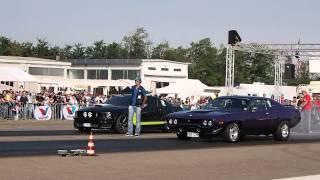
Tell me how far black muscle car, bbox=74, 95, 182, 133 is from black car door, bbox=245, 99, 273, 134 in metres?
3.64

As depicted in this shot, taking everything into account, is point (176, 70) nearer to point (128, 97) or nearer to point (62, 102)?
point (62, 102)

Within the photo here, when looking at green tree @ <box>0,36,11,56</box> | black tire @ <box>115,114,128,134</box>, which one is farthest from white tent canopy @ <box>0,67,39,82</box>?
green tree @ <box>0,36,11,56</box>

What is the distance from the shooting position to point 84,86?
3044 inches

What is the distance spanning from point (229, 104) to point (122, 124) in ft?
13.3

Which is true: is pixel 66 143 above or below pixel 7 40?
below

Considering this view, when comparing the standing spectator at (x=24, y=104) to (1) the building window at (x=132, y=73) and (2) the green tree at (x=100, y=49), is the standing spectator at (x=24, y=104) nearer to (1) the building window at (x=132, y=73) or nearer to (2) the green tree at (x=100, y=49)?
(1) the building window at (x=132, y=73)

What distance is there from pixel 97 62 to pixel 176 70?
13063mm

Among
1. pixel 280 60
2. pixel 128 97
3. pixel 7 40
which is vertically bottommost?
pixel 128 97

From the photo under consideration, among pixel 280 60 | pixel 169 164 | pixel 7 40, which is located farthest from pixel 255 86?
pixel 7 40

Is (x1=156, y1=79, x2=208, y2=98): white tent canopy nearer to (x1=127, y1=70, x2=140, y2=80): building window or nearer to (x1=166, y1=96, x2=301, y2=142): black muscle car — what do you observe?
(x1=166, y1=96, x2=301, y2=142): black muscle car

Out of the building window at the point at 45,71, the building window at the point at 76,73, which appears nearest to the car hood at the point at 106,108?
the building window at the point at 45,71

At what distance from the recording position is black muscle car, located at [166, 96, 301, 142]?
17109 mm

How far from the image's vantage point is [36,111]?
3052 cm

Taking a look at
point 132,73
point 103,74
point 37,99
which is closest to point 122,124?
point 37,99
